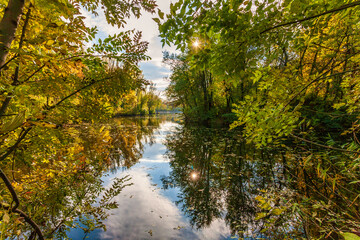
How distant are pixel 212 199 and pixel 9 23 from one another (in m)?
5.04

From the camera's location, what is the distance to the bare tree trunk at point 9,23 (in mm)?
1098

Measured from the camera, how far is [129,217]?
11.7ft

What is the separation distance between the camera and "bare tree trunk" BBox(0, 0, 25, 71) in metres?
1.10

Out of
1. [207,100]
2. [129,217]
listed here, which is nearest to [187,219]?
[129,217]

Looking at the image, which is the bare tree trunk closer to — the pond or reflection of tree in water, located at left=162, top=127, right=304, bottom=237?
the pond

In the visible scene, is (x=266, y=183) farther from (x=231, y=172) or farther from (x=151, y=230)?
(x=151, y=230)

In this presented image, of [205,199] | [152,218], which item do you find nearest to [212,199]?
[205,199]

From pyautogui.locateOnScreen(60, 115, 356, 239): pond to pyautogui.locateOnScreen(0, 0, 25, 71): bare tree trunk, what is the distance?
2.31m

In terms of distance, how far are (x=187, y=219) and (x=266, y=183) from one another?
2.98 m

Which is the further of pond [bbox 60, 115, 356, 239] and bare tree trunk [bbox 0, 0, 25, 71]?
pond [bbox 60, 115, 356, 239]

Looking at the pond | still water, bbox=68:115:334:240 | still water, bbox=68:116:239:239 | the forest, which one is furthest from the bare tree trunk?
still water, bbox=68:116:239:239

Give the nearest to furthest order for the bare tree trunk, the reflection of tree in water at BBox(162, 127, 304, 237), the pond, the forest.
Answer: the bare tree trunk
the forest
the pond
the reflection of tree in water at BBox(162, 127, 304, 237)

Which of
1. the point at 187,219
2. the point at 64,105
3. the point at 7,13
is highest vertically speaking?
the point at 7,13

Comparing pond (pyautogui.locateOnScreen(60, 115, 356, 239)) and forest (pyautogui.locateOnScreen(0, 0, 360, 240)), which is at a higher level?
forest (pyautogui.locateOnScreen(0, 0, 360, 240))
